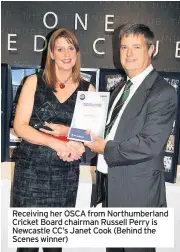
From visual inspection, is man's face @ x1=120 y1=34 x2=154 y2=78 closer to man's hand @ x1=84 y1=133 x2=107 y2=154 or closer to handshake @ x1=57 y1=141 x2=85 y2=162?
man's hand @ x1=84 y1=133 x2=107 y2=154

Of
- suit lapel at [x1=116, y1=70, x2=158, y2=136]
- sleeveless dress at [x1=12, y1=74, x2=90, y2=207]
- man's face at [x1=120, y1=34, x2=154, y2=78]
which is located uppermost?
man's face at [x1=120, y1=34, x2=154, y2=78]

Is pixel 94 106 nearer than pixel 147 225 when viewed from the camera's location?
Yes

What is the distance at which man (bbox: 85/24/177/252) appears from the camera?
1.65m

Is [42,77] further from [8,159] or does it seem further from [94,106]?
[8,159]

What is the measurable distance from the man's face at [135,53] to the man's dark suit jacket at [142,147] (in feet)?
0.24

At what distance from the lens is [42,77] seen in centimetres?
188

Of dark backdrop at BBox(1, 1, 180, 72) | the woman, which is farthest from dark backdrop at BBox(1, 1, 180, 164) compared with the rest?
the woman

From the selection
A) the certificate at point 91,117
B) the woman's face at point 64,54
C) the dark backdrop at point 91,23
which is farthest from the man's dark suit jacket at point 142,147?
the dark backdrop at point 91,23

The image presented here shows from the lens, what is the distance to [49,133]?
1.86 metres

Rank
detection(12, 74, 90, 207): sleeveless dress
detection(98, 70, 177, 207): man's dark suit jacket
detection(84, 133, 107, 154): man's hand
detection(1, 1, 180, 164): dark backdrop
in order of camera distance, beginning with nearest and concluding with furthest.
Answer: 1. detection(98, 70, 177, 207): man's dark suit jacket
2. detection(84, 133, 107, 154): man's hand
3. detection(12, 74, 90, 207): sleeveless dress
4. detection(1, 1, 180, 164): dark backdrop

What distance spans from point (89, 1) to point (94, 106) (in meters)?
1.03

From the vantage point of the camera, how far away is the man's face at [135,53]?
1.68 metres

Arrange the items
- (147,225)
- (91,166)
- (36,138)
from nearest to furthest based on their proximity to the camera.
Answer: (36,138) → (147,225) → (91,166)

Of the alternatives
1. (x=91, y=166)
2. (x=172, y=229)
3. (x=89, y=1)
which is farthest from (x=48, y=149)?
(x=89, y=1)
